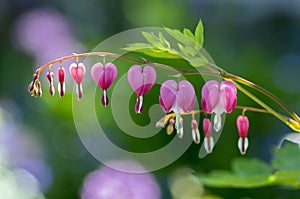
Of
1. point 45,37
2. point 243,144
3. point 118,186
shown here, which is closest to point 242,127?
point 243,144

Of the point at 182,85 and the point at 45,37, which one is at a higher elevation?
the point at 182,85

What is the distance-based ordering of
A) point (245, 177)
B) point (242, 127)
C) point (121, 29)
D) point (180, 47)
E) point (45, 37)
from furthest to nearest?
point (121, 29)
point (45, 37)
point (245, 177)
point (242, 127)
point (180, 47)

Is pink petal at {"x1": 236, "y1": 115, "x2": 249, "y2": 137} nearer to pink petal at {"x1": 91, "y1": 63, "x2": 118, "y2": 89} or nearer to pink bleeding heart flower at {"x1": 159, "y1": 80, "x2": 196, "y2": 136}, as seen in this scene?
pink bleeding heart flower at {"x1": 159, "y1": 80, "x2": 196, "y2": 136}

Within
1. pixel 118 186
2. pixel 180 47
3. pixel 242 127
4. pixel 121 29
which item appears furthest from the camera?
pixel 121 29

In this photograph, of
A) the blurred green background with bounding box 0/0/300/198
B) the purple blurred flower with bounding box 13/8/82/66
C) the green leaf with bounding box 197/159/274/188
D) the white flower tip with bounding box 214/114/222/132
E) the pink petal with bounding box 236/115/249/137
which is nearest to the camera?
the white flower tip with bounding box 214/114/222/132

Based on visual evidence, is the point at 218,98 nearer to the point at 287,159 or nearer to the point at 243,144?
the point at 243,144

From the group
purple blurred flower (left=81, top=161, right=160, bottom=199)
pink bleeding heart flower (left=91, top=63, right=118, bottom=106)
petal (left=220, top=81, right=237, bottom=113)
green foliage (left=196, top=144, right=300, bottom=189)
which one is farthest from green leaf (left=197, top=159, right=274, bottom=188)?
purple blurred flower (left=81, top=161, right=160, bottom=199)
